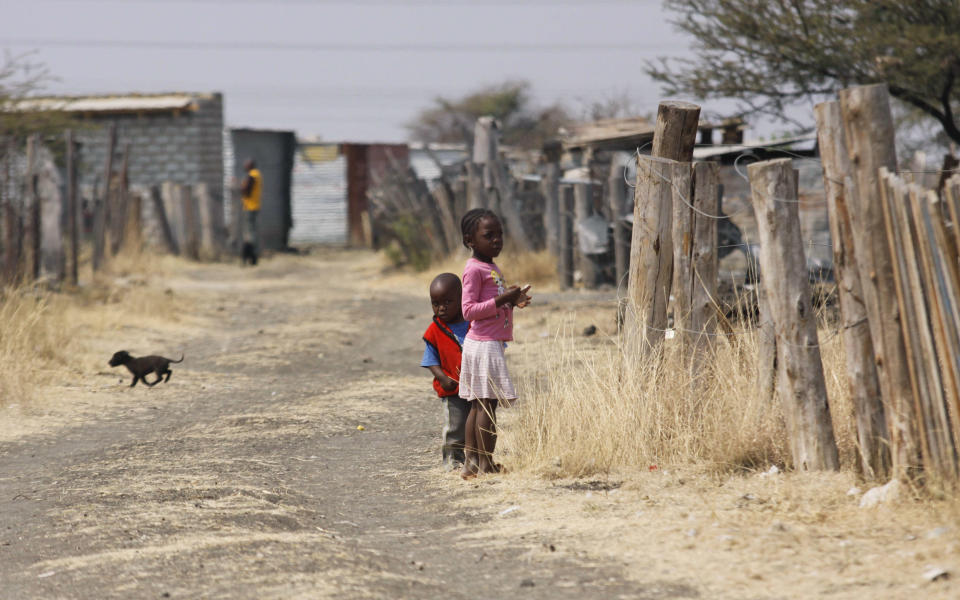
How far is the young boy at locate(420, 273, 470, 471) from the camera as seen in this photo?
5414mm

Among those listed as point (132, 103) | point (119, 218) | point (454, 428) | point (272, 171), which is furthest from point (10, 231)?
point (272, 171)

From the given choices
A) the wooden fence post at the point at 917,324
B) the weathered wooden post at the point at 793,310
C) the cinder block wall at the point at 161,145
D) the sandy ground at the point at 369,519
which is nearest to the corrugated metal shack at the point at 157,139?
the cinder block wall at the point at 161,145

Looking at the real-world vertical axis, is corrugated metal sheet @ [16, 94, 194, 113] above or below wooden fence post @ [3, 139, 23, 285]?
above

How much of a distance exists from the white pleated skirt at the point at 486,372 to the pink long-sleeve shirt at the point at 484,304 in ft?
0.16

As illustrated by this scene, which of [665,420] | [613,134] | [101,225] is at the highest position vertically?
[613,134]

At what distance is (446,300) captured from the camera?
213 inches

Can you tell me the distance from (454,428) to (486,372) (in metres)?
0.51

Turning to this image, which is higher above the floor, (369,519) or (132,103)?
(132,103)

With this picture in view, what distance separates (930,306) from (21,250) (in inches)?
406

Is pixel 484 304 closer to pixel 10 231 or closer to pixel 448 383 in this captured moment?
pixel 448 383

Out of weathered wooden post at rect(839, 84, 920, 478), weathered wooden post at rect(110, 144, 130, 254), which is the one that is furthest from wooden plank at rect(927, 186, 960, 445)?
weathered wooden post at rect(110, 144, 130, 254)

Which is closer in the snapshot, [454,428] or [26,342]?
[454,428]

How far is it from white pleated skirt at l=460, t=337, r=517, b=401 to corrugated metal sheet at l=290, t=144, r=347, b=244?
23.7m

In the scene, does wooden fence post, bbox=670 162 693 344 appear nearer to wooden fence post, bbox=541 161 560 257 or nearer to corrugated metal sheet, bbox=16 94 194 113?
wooden fence post, bbox=541 161 560 257
